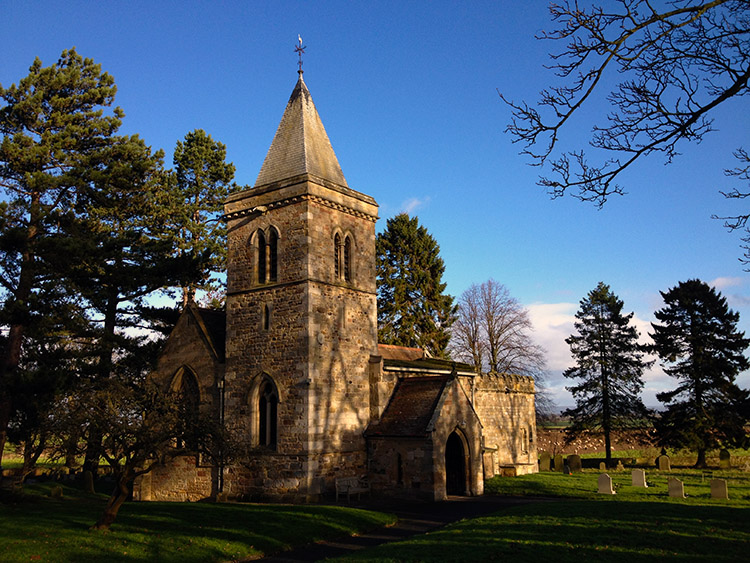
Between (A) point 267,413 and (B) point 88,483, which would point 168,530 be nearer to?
(A) point 267,413

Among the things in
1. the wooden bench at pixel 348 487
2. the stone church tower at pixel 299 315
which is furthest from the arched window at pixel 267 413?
the wooden bench at pixel 348 487

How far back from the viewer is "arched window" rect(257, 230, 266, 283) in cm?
2241

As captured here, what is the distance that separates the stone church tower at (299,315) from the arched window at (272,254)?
4 cm

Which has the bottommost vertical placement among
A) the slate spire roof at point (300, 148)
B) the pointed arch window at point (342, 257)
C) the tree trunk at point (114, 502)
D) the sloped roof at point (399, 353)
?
the tree trunk at point (114, 502)

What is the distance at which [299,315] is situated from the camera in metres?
20.6

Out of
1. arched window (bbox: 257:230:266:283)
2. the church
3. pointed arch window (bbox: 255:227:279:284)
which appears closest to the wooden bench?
the church

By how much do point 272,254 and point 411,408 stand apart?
25.8 ft

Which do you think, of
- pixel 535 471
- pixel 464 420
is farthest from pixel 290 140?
pixel 535 471

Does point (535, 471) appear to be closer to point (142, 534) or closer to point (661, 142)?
point (142, 534)

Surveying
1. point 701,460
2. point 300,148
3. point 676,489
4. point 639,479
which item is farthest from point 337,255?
point 701,460

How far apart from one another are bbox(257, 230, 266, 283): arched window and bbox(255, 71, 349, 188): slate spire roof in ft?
7.34

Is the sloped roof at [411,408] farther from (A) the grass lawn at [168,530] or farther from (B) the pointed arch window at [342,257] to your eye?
(B) the pointed arch window at [342,257]

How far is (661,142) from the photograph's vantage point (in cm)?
645

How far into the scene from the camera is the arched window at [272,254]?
22125 millimetres
